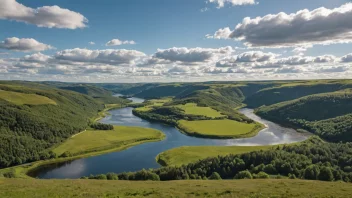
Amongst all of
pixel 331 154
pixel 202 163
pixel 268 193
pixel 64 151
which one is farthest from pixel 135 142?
pixel 268 193

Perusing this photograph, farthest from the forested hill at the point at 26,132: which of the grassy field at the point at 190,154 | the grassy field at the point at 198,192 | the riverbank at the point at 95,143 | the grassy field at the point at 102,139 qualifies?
the grassy field at the point at 198,192

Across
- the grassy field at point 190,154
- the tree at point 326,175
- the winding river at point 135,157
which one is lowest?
the winding river at point 135,157

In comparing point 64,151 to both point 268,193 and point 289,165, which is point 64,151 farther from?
point 268,193

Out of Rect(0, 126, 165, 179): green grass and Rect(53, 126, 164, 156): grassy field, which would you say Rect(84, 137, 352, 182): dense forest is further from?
Rect(53, 126, 164, 156): grassy field

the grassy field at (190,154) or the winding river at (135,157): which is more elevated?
the grassy field at (190,154)

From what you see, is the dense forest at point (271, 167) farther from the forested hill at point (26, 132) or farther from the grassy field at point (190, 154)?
the forested hill at point (26, 132)
